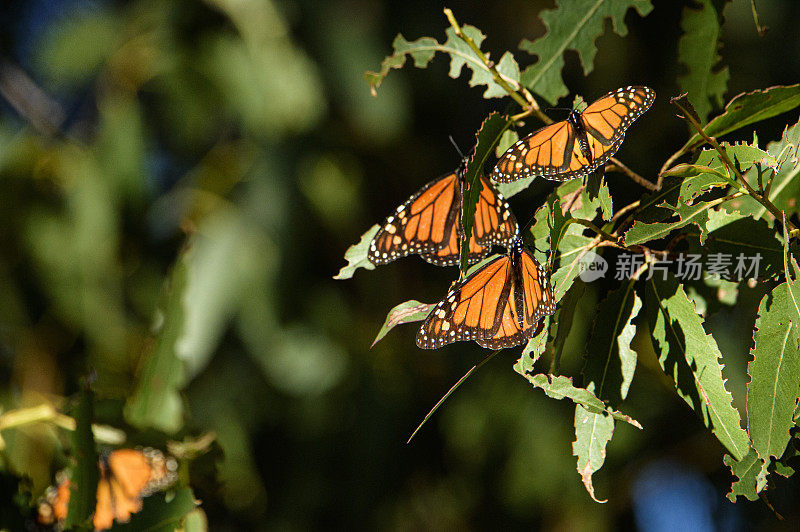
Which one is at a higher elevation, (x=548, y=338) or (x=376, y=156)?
(x=548, y=338)

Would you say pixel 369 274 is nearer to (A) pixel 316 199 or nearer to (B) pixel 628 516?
(A) pixel 316 199

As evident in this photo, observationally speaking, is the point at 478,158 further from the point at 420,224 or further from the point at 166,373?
the point at 166,373

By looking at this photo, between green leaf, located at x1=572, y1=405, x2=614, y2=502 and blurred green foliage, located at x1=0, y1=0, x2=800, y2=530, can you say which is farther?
blurred green foliage, located at x1=0, y1=0, x2=800, y2=530

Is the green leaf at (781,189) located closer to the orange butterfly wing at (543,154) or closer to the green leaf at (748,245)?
the green leaf at (748,245)

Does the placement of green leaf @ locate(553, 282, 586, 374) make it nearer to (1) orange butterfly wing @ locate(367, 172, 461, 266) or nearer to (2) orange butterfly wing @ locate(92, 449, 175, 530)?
(1) orange butterfly wing @ locate(367, 172, 461, 266)

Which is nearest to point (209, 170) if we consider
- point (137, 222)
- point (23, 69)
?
point (137, 222)

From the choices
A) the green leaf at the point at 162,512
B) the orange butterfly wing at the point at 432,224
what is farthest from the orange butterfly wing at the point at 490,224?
the green leaf at the point at 162,512

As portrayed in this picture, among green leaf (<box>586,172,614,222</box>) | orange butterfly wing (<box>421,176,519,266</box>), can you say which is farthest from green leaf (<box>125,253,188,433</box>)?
green leaf (<box>586,172,614,222</box>)
